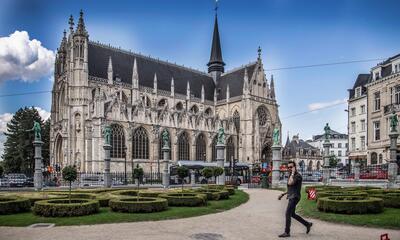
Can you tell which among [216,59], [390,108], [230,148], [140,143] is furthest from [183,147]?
[390,108]

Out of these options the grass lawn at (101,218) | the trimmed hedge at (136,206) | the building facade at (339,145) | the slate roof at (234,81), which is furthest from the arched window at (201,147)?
the building facade at (339,145)

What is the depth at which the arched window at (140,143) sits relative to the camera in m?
51.7

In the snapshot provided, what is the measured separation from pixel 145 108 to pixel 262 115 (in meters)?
26.7

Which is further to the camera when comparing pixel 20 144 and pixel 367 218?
pixel 20 144

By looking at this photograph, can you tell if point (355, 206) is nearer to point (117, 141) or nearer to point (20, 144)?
point (117, 141)

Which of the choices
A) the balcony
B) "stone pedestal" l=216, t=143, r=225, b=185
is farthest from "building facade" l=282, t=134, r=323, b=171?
"stone pedestal" l=216, t=143, r=225, b=185

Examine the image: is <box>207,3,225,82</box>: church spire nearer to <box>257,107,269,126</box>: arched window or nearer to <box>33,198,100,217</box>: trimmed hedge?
<box>257,107,269,126</box>: arched window

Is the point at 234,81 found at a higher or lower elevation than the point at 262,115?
higher

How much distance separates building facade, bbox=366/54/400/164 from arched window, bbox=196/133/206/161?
26197 mm

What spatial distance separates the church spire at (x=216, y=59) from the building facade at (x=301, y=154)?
104ft

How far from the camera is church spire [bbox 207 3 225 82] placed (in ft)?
260

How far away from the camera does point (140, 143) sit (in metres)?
52.4

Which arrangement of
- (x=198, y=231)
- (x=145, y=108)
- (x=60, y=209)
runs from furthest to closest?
(x=145, y=108) → (x=60, y=209) → (x=198, y=231)

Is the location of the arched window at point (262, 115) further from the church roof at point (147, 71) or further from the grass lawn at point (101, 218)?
the grass lawn at point (101, 218)
